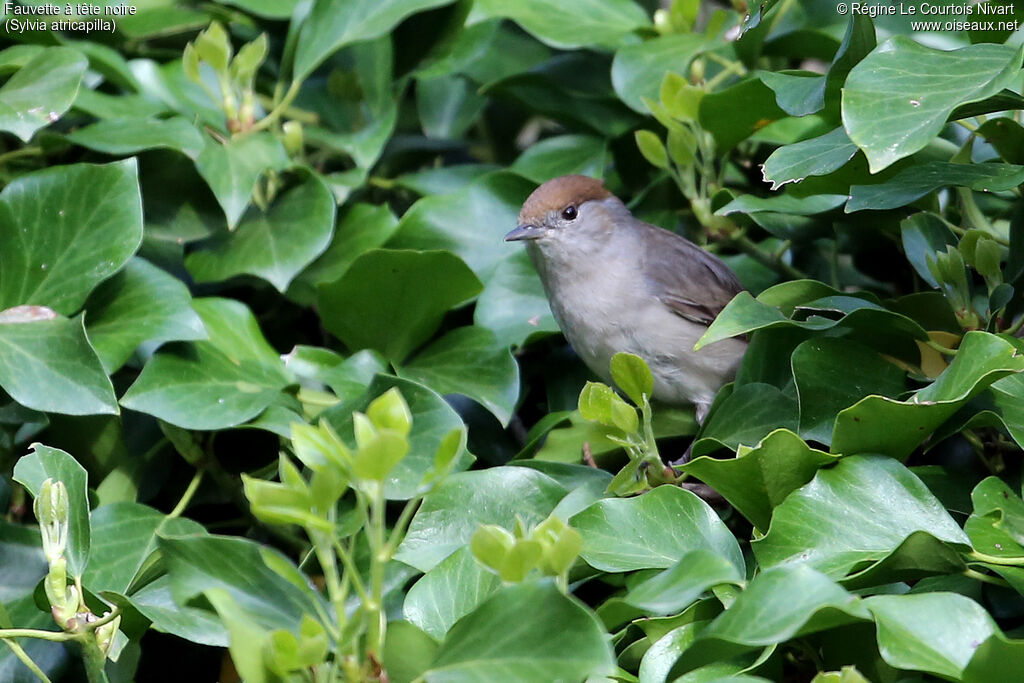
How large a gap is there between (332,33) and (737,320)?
4.56 feet

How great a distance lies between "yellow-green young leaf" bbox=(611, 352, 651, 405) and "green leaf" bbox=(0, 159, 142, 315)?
1021 mm

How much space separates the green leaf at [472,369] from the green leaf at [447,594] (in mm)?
599

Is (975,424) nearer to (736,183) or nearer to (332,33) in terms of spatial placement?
(736,183)

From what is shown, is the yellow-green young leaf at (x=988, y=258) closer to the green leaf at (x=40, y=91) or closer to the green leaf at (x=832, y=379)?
the green leaf at (x=832, y=379)

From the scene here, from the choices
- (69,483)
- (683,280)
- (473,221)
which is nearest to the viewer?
(69,483)

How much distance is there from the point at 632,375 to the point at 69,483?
36.8 inches

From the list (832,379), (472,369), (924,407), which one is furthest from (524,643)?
(472,369)

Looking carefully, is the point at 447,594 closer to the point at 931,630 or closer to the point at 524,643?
the point at 524,643

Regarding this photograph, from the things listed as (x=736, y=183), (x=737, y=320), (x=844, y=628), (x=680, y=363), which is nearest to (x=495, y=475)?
(x=737, y=320)

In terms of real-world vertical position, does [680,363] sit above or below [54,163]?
below

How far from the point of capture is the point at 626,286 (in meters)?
2.99

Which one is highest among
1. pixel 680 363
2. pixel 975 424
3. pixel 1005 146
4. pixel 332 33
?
pixel 332 33

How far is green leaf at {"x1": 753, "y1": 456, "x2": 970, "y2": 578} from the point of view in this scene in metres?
1.52

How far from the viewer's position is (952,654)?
1313mm
